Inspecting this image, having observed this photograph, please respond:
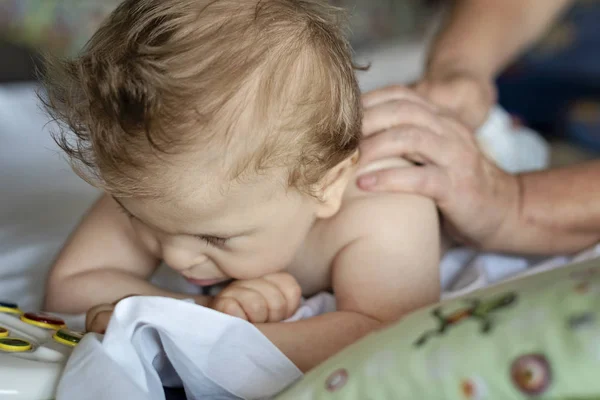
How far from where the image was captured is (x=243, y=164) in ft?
2.05

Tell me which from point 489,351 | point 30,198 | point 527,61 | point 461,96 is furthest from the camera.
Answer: point 527,61

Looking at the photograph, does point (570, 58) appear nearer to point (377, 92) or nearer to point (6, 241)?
point (377, 92)

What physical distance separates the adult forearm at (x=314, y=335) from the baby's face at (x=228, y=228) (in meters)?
0.08

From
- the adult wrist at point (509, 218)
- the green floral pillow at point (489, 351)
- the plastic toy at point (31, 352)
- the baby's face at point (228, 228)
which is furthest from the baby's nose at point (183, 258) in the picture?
the adult wrist at point (509, 218)

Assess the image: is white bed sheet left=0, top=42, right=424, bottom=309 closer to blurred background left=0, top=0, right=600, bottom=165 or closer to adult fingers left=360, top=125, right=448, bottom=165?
blurred background left=0, top=0, right=600, bottom=165

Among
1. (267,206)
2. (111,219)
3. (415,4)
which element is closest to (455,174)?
(267,206)

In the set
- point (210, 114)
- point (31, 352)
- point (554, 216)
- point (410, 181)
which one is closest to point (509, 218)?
point (554, 216)

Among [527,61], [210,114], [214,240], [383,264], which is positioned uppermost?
[210,114]

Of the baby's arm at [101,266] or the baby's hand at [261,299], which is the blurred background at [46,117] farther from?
the baby's hand at [261,299]

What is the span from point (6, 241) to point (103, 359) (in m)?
0.45

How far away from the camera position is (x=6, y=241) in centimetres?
95

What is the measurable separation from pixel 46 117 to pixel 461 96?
20.4 inches

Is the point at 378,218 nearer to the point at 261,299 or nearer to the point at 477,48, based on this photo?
the point at 261,299

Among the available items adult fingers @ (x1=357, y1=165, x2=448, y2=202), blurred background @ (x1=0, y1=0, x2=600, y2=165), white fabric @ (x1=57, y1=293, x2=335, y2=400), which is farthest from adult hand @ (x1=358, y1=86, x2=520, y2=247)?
blurred background @ (x1=0, y1=0, x2=600, y2=165)
